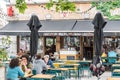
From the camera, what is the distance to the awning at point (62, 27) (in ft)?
75.3

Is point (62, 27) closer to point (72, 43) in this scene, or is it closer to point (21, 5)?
point (72, 43)

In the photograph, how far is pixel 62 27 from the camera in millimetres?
24359

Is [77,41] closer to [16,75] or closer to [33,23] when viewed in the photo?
[33,23]

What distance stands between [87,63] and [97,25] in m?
4.12

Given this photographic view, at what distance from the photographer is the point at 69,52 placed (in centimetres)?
2456

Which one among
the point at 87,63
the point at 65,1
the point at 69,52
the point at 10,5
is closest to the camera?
the point at 65,1

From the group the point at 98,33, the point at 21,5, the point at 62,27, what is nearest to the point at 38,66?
the point at 98,33

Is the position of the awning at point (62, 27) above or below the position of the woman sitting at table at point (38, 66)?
below

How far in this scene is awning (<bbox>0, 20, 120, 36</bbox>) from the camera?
22938 mm

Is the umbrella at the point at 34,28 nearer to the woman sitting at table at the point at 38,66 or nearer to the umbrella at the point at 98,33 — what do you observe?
the umbrella at the point at 98,33

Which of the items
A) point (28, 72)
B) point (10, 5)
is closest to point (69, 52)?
point (10, 5)

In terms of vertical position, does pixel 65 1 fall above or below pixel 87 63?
above

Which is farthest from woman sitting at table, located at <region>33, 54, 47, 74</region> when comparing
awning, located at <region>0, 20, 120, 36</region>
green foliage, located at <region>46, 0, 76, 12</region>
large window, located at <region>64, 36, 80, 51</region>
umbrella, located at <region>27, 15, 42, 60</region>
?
large window, located at <region>64, 36, 80, 51</region>

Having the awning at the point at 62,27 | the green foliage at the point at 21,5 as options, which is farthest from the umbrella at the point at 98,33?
the green foliage at the point at 21,5
